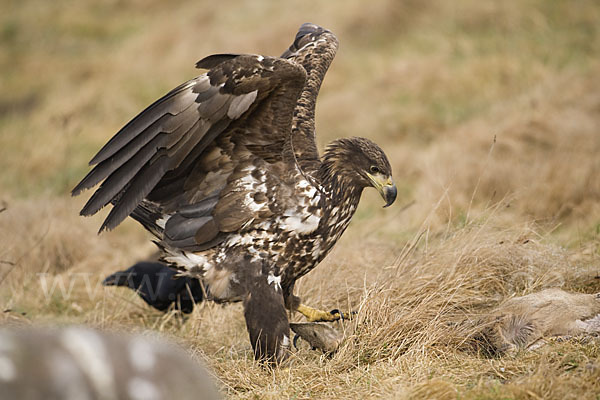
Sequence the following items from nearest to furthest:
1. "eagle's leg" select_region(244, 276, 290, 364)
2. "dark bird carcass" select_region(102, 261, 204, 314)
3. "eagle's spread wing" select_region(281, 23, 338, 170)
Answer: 1. "eagle's leg" select_region(244, 276, 290, 364)
2. "eagle's spread wing" select_region(281, 23, 338, 170)
3. "dark bird carcass" select_region(102, 261, 204, 314)

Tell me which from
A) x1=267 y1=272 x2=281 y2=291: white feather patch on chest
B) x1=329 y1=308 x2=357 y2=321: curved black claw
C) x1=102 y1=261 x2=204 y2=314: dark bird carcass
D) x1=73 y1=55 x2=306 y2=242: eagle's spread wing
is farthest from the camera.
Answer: x1=102 y1=261 x2=204 y2=314: dark bird carcass

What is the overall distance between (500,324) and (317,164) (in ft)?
4.34

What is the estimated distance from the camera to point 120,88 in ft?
42.6

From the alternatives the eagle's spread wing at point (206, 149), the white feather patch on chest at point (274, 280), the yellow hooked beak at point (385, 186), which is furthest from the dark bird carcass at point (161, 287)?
the yellow hooked beak at point (385, 186)

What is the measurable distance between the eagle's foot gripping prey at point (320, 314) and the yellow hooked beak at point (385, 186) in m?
0.73

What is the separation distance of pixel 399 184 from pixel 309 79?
3218 millimetres

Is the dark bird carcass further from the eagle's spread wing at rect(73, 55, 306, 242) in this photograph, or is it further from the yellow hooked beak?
the yellow hooked beak

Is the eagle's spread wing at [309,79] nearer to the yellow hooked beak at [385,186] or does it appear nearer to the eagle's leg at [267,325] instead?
the yellow hooked beak at [385,186]

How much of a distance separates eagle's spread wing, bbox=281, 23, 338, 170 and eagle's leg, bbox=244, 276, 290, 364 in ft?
2.73

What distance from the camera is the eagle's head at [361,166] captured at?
12.6ft

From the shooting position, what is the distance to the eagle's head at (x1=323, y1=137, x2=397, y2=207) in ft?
12.6

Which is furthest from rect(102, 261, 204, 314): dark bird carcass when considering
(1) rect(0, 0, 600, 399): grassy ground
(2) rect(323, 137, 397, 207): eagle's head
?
(2) rect(323, 137, 397, 207): eagle's head

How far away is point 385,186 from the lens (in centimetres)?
381

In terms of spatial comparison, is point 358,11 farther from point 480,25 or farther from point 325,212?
point 325,212
